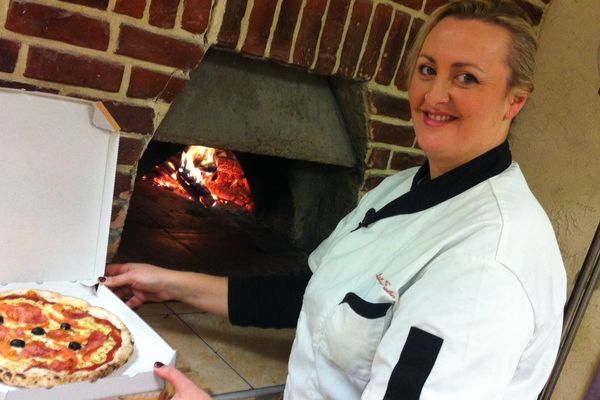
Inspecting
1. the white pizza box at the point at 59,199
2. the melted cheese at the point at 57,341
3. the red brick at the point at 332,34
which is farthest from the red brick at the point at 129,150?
the red brick at the point at 332,34

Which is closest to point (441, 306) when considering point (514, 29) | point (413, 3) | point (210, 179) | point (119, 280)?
point (514, 29)

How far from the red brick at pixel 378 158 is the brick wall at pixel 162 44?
0.32ft

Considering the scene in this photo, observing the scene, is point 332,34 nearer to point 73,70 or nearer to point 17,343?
point 73,70

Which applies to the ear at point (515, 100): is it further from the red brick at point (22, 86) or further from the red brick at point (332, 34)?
the red brick at point (22, 86)

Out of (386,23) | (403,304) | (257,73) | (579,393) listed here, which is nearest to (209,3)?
(257,73)

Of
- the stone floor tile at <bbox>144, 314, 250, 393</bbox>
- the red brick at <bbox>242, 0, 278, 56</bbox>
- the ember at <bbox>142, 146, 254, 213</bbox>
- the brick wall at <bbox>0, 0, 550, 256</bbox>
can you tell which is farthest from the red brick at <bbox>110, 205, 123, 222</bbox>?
the ember at <bbox>142, 146, 254, 213</bbox>

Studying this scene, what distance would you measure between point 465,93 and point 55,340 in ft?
2.65

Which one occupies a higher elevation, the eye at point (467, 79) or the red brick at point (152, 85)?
the eye at point (467, 79)

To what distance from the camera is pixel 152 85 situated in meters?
1.17

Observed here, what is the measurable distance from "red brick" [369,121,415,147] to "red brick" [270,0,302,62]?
36 centimetres

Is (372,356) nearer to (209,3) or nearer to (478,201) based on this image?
(478,201)

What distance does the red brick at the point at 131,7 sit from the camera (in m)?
1.08

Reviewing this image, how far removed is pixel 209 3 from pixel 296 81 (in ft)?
1.42

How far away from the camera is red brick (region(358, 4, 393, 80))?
1.42 meters
